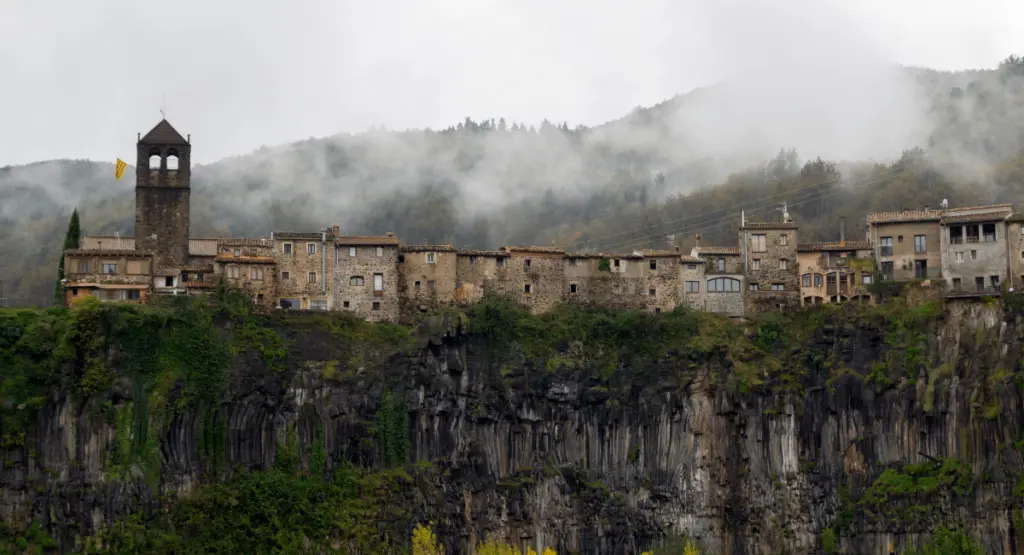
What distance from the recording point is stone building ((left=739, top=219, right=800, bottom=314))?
110750mm

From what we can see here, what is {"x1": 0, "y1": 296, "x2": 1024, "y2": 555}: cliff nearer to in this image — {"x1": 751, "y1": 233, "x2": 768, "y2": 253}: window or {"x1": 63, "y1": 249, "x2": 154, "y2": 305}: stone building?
{"x1": 63, "y1": 249, "x2": 154, "y2": 305}: stone building

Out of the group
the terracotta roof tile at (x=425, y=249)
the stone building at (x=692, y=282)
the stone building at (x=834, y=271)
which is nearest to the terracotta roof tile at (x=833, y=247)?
the stone building at (x=834, y=271)

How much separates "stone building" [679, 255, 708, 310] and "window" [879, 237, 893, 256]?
11.9 metres

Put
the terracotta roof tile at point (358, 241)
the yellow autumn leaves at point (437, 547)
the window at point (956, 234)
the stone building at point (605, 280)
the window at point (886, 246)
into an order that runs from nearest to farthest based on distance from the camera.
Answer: the yellow autumn leaves at point (437, 547) → the terracotta roof tile at point (358, 241) → the window at point (956, 234) → the window at point (886, 246) → the stone building at point (605, 280)

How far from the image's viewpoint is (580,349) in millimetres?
107625

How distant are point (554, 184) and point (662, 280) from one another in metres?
60.8

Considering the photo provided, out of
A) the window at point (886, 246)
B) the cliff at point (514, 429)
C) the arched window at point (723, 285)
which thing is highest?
the window at point (886, 246)

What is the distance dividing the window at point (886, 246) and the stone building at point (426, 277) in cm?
2882

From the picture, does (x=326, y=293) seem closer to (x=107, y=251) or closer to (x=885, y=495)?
(x=107, y=251)

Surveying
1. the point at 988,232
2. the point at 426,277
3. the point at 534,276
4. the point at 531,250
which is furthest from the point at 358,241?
the point at 988,232

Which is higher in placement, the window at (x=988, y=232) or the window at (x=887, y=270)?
the window at (x=988, y=232)

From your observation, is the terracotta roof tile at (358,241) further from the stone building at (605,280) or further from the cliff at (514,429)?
the stone building at (605,280)

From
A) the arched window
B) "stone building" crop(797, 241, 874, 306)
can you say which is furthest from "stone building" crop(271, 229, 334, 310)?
"stone building" crop(797, 241, 874, 306)

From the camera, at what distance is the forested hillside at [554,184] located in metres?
147
